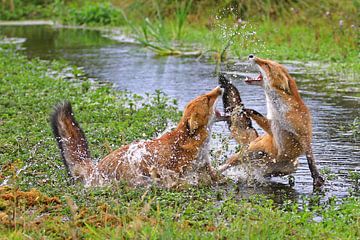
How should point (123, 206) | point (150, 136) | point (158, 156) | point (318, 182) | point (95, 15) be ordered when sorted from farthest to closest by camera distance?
1. point (95, 15)
2. point (150, 136)
3. point (318, 182)
4. point (158, 156)
5. point (123, 206)

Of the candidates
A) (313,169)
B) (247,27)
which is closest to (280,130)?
(313,169)

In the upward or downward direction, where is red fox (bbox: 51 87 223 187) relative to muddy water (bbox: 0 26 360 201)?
upward

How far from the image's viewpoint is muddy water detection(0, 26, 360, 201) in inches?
308

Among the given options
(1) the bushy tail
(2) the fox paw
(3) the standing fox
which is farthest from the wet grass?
(3) the standing fox

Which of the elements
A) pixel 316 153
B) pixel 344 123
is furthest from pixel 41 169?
pixel 344 123

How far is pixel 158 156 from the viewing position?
23.8ft

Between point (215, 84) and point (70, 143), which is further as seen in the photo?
point (215, 84)

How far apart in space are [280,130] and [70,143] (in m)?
1.95

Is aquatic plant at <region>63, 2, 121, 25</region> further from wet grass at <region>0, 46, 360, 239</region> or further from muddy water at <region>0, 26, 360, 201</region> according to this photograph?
wet grass at <region>0, 46, 360, 239</region>

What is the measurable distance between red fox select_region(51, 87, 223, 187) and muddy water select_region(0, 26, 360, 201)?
0.57 m

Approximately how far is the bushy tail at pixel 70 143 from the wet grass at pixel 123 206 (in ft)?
0.51

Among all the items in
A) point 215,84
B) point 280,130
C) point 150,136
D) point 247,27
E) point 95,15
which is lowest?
point 95,15

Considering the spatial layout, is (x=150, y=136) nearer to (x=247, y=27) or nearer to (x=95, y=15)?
(x=247, y=27)

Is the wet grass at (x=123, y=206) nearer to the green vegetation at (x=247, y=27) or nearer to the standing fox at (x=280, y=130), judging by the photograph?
the standing fox at (x=280, y=130)
